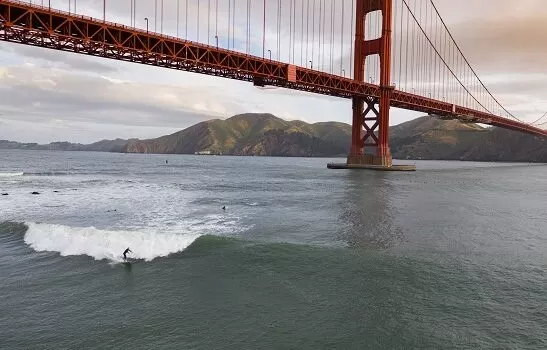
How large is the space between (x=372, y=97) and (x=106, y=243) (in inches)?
2550

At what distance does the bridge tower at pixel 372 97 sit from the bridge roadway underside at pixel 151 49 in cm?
258

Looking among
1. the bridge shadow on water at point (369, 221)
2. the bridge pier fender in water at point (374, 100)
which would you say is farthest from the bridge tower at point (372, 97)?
the bridge shadow on water at point (369, 221)

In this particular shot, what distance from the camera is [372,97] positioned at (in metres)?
73.0

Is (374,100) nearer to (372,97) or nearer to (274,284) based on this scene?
(372,97)

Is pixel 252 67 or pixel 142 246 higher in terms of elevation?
pixel 252 67

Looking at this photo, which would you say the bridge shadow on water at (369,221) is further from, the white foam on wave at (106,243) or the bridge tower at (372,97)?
the bridge tower at (372,97)

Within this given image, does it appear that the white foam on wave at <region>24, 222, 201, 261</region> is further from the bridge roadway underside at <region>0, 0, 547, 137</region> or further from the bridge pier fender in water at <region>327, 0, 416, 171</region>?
the bridge pier fender in water at <region>327, 0, 416, 171</region>

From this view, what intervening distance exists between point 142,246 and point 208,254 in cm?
266

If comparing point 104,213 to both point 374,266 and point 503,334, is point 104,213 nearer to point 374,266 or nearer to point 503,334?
point 374,266

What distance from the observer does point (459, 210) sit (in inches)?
1073

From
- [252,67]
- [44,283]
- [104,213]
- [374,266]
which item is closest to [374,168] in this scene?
[252,67]

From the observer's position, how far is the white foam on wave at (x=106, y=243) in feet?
47.4

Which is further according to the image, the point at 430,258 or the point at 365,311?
the point at 430,258

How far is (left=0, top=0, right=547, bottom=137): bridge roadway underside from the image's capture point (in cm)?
3781
